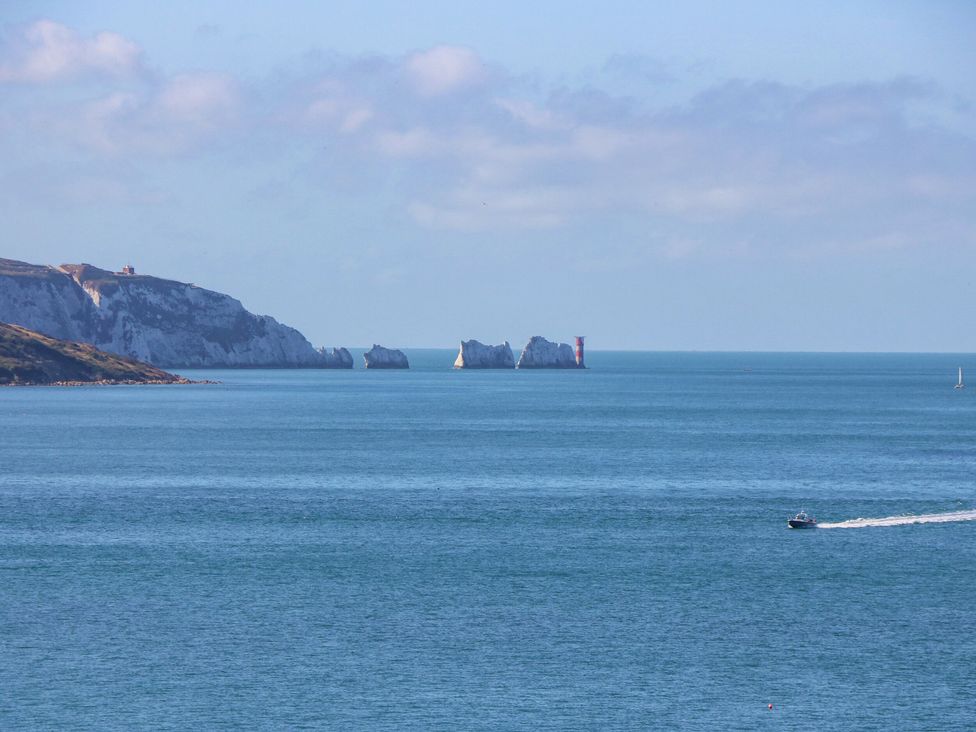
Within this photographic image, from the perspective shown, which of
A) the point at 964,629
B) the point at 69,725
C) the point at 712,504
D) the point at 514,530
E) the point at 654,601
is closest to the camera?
the point at 69,725

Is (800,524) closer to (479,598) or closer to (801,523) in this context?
(801,523)

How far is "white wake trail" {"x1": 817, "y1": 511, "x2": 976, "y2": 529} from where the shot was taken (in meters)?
94.2

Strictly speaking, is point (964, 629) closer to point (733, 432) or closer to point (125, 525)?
point (125, 525)

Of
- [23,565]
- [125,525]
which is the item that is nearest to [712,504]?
[125,525]

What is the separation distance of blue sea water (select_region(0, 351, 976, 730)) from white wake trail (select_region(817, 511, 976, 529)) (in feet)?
5.60

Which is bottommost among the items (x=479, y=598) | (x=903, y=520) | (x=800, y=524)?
(x=479, y=598)

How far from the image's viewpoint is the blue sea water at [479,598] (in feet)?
169

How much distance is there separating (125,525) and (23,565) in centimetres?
1553

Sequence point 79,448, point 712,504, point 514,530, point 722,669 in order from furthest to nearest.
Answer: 1. point 79,448
2. point 712,504
3. point 514,530
4. point 722,669

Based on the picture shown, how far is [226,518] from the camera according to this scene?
95.9 metres

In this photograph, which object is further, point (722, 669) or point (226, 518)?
point (226, 518)

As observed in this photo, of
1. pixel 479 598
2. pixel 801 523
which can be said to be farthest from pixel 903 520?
pixel 479 598

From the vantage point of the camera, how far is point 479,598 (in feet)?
225

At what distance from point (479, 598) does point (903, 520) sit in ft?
134
